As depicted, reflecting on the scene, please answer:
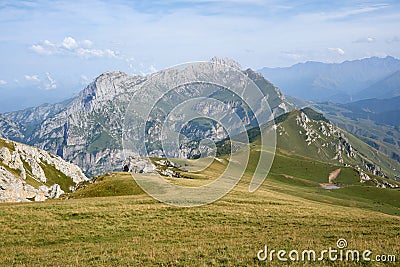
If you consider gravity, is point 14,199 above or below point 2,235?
below

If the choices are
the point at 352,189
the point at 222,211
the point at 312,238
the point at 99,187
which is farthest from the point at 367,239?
the point at 352,189

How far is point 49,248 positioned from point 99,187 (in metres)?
53.9

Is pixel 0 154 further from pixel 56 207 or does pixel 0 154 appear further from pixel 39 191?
pixel 56 207

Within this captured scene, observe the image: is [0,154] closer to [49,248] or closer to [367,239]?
[49,248]

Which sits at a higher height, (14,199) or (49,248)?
(49,248)

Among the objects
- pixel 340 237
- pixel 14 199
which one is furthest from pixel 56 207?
pixel 14 199

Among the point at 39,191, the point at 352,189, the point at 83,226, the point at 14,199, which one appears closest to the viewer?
the point at 83,226

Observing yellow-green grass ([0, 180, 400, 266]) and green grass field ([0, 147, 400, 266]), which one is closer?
green grass field ([0, 147, 400, 266])

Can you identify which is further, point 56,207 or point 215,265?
point 56,207

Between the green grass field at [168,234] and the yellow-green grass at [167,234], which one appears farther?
the yellow-green grass at [167,234]

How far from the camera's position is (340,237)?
28328 millimetres

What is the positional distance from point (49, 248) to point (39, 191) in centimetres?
14154

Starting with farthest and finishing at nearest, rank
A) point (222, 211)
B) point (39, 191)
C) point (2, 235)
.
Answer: point (39, 191), point (222, 211), point (2, 235)

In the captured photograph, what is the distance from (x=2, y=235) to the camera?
31.2 meters
